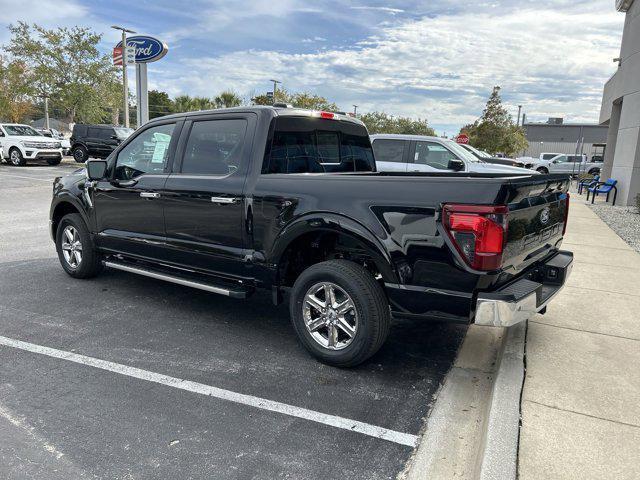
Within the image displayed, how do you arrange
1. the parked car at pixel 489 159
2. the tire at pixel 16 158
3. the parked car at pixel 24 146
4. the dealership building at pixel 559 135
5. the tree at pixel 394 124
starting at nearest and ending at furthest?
the parked car at pixel 489 159
the parked car at pixel 24 146
the tire at pixel 16 158
the tree at pixel 394 124
the dealership building at pixel 559 135

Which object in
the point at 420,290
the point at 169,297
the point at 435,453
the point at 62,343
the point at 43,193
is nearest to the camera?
the point at 435,453

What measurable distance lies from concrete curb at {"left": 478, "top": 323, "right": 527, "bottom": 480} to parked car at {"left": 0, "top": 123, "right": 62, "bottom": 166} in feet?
80.7

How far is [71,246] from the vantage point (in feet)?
19.8

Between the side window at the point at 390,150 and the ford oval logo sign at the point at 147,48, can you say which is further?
the ford oval logo sign at the point at 147,48

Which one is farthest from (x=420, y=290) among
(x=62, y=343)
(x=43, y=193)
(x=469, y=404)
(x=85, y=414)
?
(x=43, y=193)

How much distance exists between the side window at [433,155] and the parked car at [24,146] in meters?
19.4

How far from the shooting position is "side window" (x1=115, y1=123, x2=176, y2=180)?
16.3 feet

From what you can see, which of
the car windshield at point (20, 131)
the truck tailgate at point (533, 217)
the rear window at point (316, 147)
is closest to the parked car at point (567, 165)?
the car windshield at point (20, 131)

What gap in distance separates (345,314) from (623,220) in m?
11.0

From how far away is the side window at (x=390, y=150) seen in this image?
11.6m

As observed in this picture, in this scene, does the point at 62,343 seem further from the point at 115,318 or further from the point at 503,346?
the point at 503,346

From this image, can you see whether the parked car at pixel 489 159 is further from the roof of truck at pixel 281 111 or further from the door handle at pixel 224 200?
the door handle at pixel 224 200

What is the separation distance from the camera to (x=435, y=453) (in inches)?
113

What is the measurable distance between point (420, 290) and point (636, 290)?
380 centimetres
